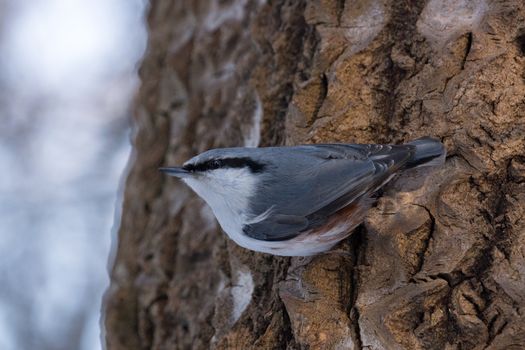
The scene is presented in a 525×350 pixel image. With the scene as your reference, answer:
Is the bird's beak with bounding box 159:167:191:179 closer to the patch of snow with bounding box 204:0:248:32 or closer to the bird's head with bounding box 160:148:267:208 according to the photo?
the bird's head with bounding box 160:148:267:208

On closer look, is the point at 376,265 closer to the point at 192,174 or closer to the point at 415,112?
the point at 415,112

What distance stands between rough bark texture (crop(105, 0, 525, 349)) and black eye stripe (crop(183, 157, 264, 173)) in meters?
0.17

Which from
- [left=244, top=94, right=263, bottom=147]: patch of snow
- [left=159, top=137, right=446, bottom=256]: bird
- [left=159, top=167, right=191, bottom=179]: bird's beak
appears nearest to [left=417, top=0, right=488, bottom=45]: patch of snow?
[left=159, top=137, right=446, bottom=256]: bird

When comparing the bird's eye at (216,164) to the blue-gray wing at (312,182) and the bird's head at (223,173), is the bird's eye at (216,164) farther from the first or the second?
the blue-gray wing at (312,182)

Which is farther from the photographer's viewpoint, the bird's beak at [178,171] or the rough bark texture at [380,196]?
the bird's beak at [178,171]

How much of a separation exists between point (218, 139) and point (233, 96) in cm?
19

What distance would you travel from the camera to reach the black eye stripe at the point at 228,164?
7.80ft

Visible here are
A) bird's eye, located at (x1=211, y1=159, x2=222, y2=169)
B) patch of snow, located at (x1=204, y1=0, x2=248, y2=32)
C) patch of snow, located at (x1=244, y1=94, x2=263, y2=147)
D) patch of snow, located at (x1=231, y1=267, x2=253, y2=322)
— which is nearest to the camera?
patch of snow, located at (x1=231, y1=267, x2=253, y2=322)

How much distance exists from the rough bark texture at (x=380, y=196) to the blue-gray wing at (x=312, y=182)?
0.34 ft

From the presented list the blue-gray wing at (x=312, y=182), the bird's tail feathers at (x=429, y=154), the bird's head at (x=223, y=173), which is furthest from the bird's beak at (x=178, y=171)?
the bird's tail feathers at (x=429, y=154)

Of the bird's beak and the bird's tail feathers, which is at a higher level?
the bird's tail feathers

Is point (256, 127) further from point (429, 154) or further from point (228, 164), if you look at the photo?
point (429, 154)

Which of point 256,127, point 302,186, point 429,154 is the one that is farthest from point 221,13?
point 429,154

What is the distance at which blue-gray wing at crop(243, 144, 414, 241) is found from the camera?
2164 mm
